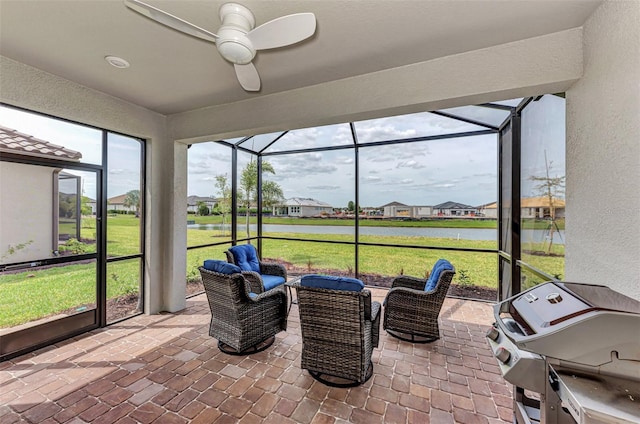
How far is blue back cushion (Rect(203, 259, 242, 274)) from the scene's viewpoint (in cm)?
279

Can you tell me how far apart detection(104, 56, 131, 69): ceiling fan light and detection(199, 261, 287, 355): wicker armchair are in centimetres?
220

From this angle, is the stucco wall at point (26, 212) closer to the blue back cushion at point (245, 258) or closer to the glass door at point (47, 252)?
the glass door at point (47, 252)

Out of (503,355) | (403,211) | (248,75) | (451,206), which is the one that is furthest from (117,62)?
(451,206)

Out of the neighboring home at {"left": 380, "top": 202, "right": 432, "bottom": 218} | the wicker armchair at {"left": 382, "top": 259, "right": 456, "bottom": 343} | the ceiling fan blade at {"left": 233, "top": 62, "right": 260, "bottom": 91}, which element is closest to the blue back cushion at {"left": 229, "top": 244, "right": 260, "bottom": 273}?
the wicker armchair at {"left": 382, "top": 259, "right": 456, "bottom": 343}

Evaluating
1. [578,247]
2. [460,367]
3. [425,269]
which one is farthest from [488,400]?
[425,269]

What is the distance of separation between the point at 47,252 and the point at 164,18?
3.14m

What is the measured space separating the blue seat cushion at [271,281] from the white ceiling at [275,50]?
2.69m

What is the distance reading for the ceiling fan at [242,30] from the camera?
1.60m

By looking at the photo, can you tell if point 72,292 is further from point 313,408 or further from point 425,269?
point 425,269

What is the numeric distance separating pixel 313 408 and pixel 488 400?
148 cm

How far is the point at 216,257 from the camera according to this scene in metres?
5.23

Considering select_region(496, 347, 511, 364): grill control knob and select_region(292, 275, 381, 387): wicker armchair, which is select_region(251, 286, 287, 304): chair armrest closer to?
select_region(292, 275, 381, 387): wicker armchair

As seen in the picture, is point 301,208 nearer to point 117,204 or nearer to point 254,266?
point 254,266

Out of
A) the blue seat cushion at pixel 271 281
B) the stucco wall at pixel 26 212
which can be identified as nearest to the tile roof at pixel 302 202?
the blue seat cushion at pixel 271 281
